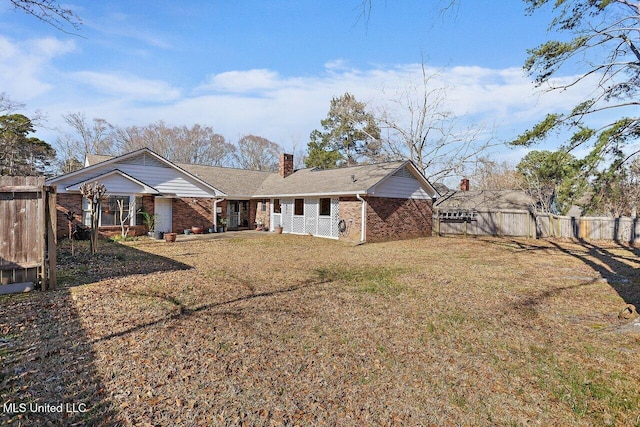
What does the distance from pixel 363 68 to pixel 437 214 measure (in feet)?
33.2

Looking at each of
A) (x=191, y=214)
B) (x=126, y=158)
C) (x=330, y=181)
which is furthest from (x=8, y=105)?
A: (x=330, y=181)

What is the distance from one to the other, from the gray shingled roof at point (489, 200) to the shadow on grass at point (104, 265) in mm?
19083

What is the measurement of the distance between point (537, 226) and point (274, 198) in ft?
51.5

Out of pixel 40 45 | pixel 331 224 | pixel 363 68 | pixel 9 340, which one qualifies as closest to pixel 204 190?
pixel 331 224

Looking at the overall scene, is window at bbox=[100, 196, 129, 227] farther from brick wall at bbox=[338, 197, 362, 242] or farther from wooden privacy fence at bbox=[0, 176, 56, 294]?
brick wall at bbox=[338, 197, 362, 242]

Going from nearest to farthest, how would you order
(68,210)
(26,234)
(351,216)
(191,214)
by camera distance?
(26,234), (68,210), (351,216), (191,214)

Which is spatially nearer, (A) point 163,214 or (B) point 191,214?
(A) point 163,214

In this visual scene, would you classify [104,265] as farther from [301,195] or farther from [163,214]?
[301,195]

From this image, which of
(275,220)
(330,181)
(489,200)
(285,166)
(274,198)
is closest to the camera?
(330,181)

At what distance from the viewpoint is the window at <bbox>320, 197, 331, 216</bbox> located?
1834 centimetres

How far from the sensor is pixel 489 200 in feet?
81.9

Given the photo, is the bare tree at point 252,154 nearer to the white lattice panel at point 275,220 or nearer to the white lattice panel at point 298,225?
the white lattice panel at point 275,220

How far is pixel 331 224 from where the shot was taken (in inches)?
700

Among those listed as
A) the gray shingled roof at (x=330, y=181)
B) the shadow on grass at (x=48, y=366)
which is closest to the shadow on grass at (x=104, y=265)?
the shadow on grass at (x=48, y=366)
